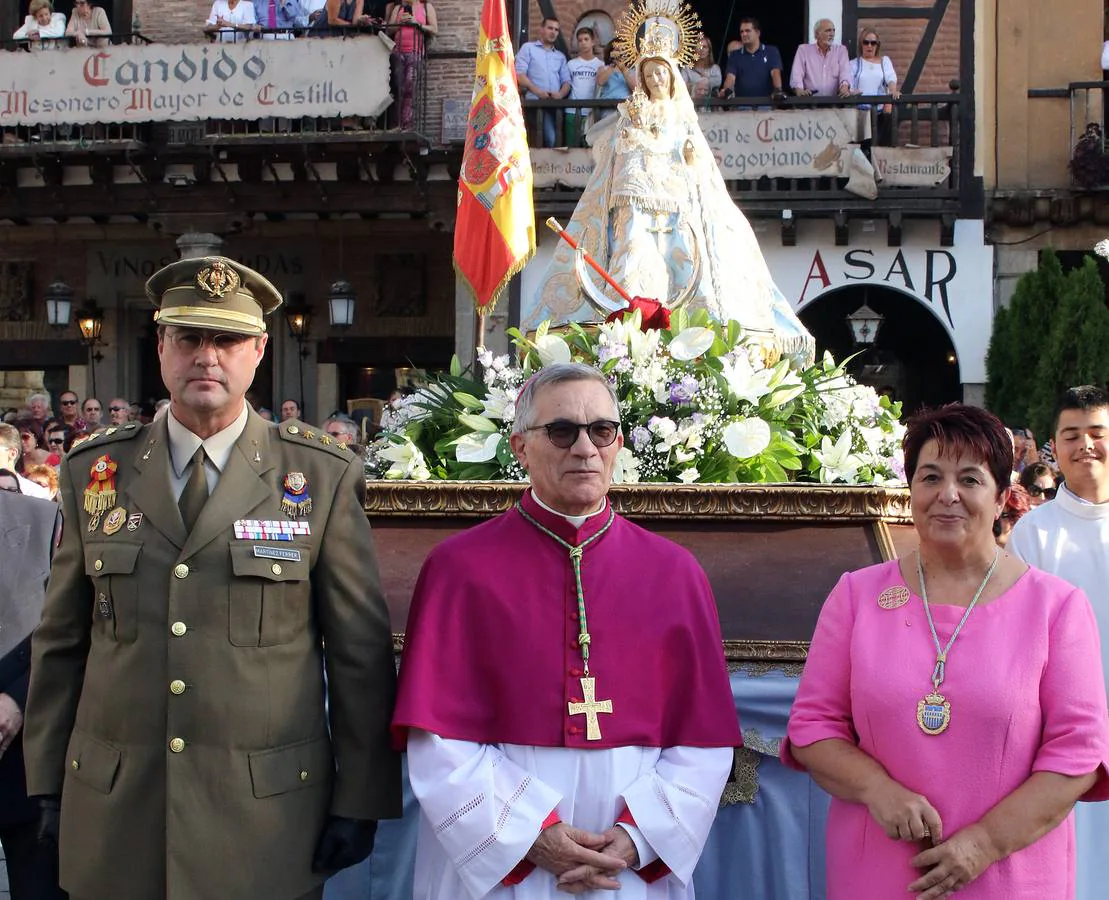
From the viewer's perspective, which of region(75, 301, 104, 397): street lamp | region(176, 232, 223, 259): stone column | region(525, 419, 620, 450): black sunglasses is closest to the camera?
region(525, 419, 620, 450): black sunglasses

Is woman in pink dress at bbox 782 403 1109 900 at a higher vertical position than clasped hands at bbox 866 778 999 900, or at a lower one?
higher

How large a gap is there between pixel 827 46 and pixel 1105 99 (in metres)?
3.19

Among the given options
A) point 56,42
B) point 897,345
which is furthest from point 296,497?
point 897,345

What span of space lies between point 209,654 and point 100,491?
41cm

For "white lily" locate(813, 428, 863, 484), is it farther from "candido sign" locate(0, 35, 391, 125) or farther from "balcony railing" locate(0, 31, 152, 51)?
"balcony railing" locate(0, 31, 152, 51)

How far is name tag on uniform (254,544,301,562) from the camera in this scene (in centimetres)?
260

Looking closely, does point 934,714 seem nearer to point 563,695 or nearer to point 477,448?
point 563,695

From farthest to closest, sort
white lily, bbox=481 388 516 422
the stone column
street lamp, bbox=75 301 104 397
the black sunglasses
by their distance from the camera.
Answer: street lamp, bbox=75 301 104 397 → the stone column → white lily, bbox=481 388 516 422 → the black sunglasses

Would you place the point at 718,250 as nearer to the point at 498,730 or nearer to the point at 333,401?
A: the point at 498,730

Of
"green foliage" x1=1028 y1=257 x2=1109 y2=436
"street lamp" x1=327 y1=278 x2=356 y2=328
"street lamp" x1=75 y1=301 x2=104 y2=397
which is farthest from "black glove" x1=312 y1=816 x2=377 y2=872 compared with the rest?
"street lamp" x1=75 y1=301 x2=104 y2=397

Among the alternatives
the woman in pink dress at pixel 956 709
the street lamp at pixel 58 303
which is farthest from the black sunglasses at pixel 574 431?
the street lamp at pixel 58 303

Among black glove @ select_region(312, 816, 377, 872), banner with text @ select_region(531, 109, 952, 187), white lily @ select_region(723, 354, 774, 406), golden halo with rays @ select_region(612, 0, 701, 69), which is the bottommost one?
black glove @ select_region(312, 816, 377, 872)

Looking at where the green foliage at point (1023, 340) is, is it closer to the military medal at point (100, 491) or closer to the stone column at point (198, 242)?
the stone column at point (198, 242)

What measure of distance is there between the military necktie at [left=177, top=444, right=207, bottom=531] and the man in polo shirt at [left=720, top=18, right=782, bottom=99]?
39.0ft
